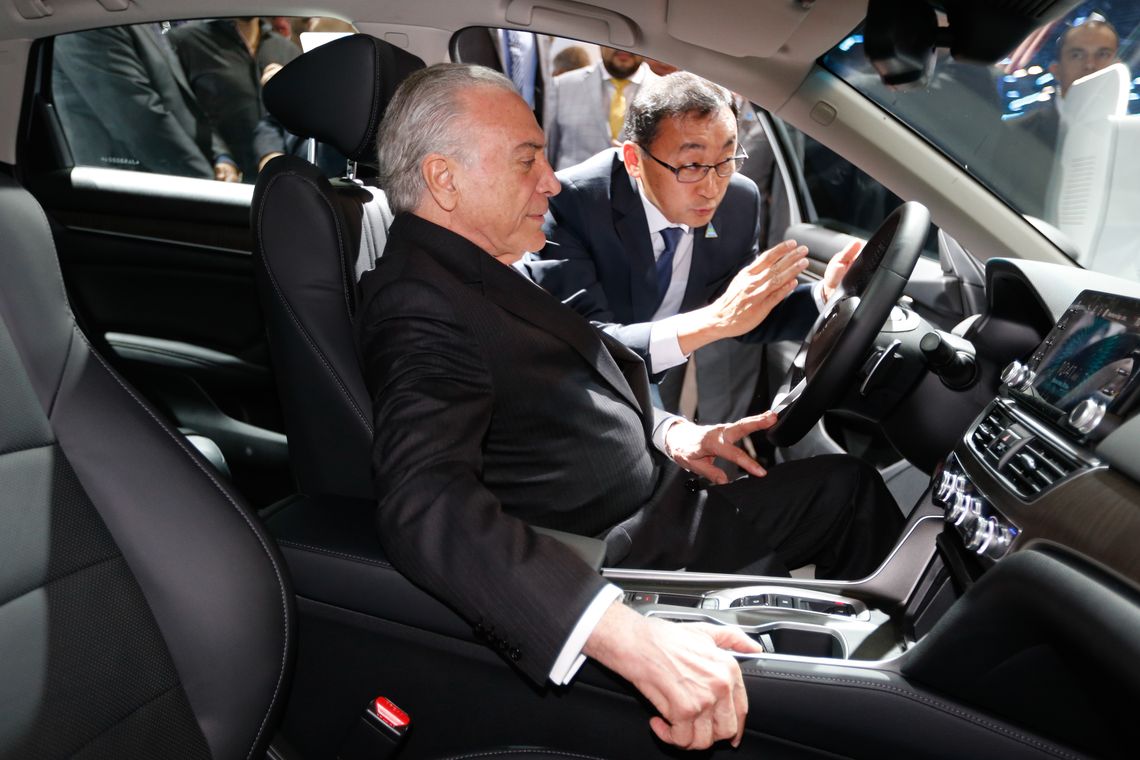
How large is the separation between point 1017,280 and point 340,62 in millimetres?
1038

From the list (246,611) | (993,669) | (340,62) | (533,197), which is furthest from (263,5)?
(993,669)

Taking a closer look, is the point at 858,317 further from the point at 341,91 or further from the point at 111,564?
the point at 111,564

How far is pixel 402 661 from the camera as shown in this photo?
1230 mm

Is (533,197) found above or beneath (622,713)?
above

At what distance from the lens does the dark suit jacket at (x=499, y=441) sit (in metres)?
1.03

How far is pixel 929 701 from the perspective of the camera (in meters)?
1.02

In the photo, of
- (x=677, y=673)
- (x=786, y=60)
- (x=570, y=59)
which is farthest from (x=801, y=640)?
(x=570, y=59)

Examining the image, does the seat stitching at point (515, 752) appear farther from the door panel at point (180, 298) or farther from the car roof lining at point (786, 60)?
the door panel at point (180, 298)

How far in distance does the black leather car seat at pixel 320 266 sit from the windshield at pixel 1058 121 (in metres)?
0.82

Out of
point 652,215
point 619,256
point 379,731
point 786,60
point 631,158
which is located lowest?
point 379,731

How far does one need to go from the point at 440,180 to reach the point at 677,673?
0.78m

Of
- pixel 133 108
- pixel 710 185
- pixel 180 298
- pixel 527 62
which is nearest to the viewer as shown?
pixel 710 185

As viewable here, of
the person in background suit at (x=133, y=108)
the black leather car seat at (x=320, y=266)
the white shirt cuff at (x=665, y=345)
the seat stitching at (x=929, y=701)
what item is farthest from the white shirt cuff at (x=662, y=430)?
the person in background suit at (x=133, y=108)

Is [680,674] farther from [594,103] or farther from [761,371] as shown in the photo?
[594,103]
